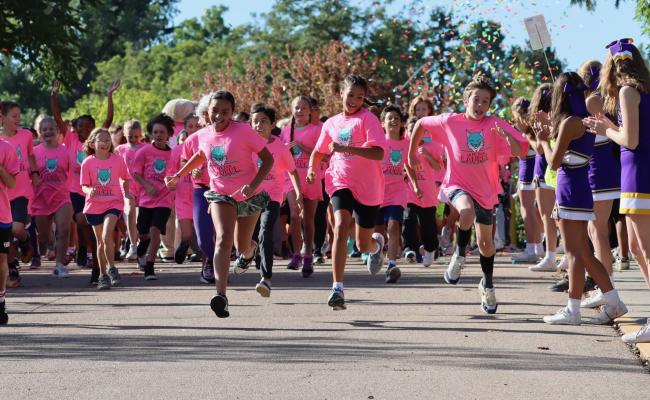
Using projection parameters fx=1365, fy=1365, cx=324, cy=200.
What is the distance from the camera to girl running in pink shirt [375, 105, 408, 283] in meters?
15.7

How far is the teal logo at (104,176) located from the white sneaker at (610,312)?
6181 mm

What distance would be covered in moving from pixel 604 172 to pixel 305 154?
20.8ft

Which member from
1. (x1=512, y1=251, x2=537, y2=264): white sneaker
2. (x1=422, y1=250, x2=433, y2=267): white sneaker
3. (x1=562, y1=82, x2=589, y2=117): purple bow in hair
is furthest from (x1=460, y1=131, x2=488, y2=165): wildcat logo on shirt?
(x1=512, y1=251, x2=537, y2=264): white sneaker

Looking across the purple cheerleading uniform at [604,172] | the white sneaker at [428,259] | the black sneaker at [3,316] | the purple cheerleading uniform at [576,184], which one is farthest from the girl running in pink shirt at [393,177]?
the black sneaker at [3,316]

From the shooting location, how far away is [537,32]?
15.4 meters

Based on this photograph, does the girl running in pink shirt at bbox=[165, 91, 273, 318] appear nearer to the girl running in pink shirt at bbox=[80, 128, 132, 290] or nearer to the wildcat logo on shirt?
the wildcat logo on shirt

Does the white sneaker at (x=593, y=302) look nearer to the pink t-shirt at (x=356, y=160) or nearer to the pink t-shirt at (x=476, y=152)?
the pink t-shirt at (x=476, y=152)

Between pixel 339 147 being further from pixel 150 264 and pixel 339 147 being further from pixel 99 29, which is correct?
pixel 99 29

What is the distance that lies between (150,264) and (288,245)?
15.3 ft

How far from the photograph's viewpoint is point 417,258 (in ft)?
57.8

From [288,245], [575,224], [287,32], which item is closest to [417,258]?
[288,245]

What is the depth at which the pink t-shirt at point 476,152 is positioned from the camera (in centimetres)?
1098

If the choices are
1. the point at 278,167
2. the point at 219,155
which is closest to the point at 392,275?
the point at 278,167

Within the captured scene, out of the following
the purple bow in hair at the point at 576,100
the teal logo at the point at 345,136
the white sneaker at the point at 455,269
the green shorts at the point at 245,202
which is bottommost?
the white sneaker at the point at 455,269
